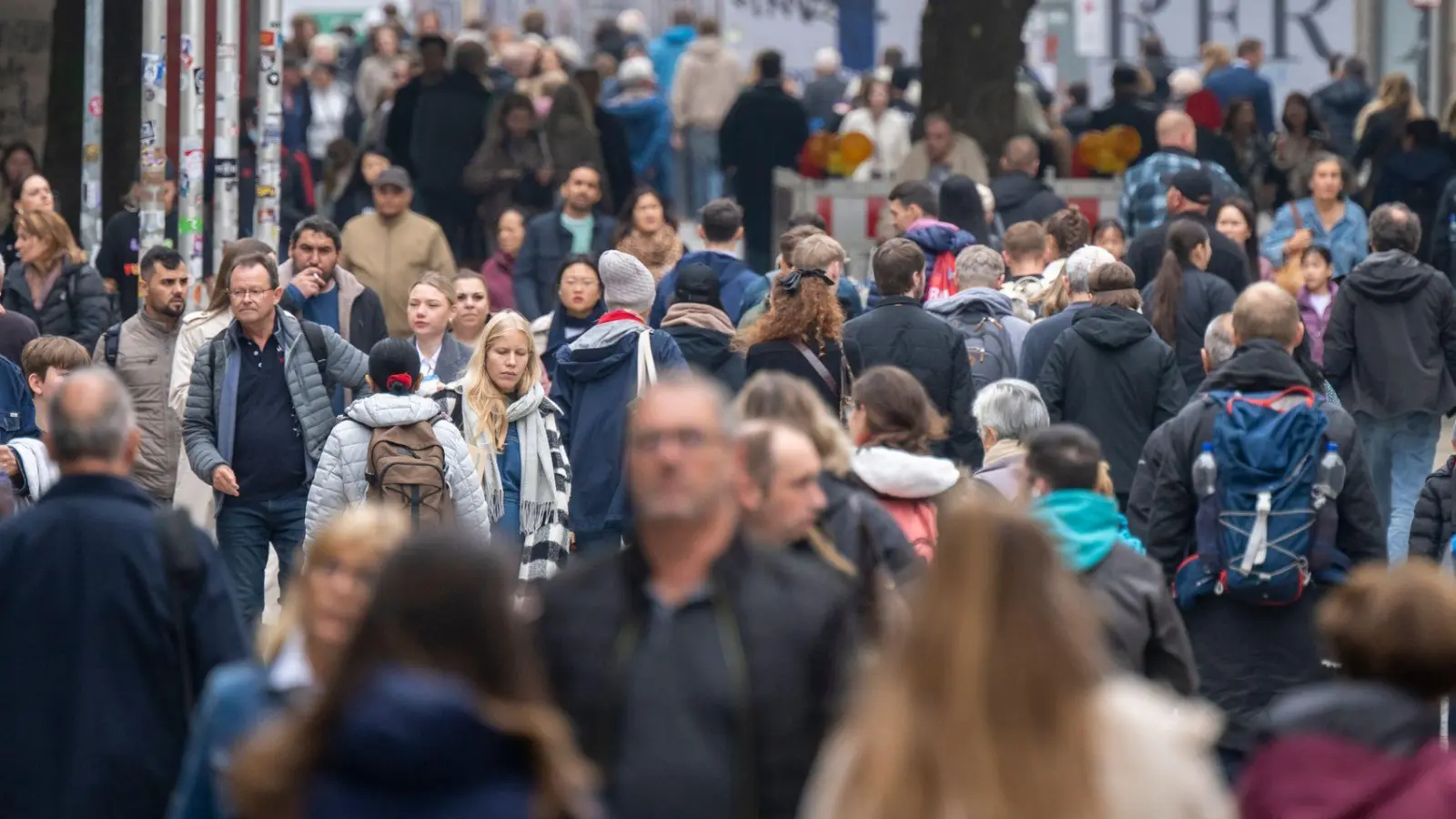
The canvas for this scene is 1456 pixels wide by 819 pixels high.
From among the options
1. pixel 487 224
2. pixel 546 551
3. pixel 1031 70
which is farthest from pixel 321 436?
pixel 1031 70

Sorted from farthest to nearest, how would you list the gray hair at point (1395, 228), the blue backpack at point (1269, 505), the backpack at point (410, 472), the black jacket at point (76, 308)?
the black jacket at point (76, 308) < the gray hair at point (1395, 228) < the backpack at point (410, 472) < the blue backpack at point (1269, 505)

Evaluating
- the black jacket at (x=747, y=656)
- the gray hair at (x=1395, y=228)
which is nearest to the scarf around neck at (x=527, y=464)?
the gray hair at (x=1395, y=228)

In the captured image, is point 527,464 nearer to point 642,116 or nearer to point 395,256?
point 395,256

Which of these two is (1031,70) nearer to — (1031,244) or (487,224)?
(487,224)

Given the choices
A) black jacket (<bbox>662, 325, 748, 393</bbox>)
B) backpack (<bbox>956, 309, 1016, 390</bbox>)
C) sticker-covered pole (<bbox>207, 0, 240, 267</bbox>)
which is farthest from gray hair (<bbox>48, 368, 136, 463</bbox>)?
sticker-covered pole (<bbox>207, 0, 240, 267</bbox>)

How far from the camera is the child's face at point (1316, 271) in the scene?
42.9ft

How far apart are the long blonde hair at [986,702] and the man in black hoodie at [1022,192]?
12.0 m

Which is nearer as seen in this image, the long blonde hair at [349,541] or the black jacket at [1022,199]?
the long blonde hair at [349,541]

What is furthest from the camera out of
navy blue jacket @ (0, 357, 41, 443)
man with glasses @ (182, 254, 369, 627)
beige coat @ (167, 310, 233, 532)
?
beige coat @ (167, 310, 233, 532)

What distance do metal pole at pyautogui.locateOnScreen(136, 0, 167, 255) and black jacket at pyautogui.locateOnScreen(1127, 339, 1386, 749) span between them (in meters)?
6.64

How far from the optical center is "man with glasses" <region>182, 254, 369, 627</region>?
9.84 meters

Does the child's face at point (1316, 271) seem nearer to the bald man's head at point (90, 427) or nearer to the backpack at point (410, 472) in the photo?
the backpack at point (410, 472)

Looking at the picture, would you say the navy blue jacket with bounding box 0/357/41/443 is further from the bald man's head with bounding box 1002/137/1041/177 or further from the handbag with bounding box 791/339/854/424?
the bald man's head with bounding box 1002/137/1041/177

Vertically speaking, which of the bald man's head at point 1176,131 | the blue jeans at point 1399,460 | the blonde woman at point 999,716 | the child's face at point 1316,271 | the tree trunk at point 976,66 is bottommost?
the blue jeans at point 1399,460
